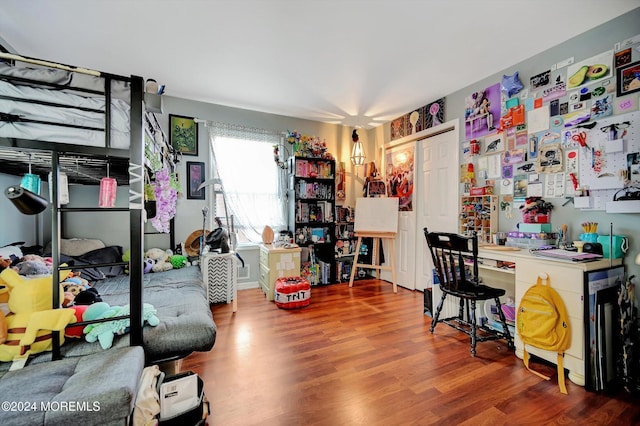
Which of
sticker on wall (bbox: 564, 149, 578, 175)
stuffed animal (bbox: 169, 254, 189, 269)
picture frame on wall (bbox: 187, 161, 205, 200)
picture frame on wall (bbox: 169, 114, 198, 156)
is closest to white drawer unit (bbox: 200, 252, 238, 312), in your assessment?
stuffed animal (bbox: 169, 254, 189, 269)

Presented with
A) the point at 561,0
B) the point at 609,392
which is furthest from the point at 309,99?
the point at 609,392

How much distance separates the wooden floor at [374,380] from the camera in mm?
1469

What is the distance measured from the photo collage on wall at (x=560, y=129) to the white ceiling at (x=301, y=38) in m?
0.31

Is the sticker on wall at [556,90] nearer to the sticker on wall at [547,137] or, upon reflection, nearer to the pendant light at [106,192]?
the sticker on wall at [547,137]

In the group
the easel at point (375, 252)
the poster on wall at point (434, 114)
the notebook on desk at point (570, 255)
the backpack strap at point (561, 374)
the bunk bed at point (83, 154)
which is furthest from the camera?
the easel at point (375, 252)

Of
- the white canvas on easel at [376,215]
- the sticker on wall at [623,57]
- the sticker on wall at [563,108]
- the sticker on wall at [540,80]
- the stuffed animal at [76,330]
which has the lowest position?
the stuffed animal at [76,330]

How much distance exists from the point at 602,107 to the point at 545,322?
169 cm

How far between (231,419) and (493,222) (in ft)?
9.25

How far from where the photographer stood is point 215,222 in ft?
12.3

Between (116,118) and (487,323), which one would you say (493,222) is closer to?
(487,323)

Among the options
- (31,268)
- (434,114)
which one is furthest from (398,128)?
(31,268)

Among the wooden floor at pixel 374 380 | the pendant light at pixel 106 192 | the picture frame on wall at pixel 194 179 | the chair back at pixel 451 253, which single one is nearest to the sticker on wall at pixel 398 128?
the chair back at pixel 451 253

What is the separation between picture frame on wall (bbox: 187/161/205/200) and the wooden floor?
174 cm

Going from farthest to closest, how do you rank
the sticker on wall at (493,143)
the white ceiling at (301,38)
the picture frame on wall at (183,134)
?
the picture frame on wall at (183,134)
the sticker on wall at (493,143)
the white ceiling at (301,38)
